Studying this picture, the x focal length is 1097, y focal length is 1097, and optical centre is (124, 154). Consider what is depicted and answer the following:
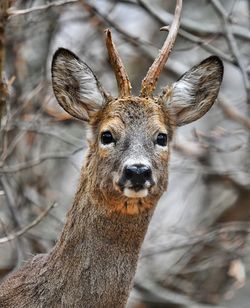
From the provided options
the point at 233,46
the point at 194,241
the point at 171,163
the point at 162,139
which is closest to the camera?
the point at 162,139

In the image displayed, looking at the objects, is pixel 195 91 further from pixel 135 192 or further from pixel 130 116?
pixel 135 192

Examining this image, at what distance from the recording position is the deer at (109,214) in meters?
6.75

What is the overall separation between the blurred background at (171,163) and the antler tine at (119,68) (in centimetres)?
221

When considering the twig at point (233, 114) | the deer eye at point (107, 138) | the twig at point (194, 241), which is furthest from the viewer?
the twig at point (233, 114)

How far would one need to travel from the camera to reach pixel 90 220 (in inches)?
269

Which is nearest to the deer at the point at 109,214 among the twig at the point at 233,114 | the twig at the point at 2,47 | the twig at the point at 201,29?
the twig at the point at 2,47

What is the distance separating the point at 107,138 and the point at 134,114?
23cm

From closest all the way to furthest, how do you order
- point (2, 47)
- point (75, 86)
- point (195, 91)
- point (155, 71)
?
1. point (155, 71)
2. point (75, 86)
3. point (195, 91)
4. point (2, 47)

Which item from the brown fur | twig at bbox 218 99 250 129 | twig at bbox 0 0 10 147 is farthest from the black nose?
twig at bbox 218 99 250 129

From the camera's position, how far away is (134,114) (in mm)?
6914

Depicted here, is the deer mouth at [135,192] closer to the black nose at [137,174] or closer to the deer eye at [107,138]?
the black nose at [137,174]

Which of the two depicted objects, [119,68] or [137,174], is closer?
[137,174]

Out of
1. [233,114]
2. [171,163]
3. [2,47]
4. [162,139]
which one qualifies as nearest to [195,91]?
[162,139]

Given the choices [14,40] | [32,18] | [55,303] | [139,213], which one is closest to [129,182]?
[139,213]
